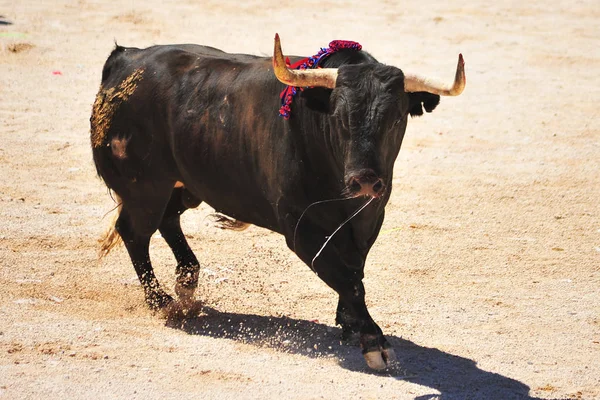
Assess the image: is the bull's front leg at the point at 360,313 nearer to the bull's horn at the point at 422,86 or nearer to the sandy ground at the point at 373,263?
the sandy ground at the point at 373,263

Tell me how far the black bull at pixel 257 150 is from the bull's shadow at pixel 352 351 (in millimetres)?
177

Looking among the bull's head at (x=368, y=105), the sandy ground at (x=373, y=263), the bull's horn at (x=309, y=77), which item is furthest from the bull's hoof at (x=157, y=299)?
the bull's horn at (x=309, y=77)

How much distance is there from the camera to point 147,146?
669 centimetres

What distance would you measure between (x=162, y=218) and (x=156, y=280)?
0.45 metres

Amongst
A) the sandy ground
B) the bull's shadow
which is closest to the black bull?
the bull's shadow

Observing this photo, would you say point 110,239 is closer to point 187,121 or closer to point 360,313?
point 187,121

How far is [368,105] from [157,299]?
2.34m

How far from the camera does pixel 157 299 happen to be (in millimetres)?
6844

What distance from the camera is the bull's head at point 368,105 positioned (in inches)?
202

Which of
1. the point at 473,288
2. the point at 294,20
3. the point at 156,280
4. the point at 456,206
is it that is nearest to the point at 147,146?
the point at 156,280

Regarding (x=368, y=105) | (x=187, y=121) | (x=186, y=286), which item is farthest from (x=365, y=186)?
(x=186, y=286)

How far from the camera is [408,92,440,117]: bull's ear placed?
562 cm

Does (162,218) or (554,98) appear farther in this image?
(554,98)

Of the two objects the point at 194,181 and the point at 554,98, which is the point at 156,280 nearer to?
the point at 194,181
